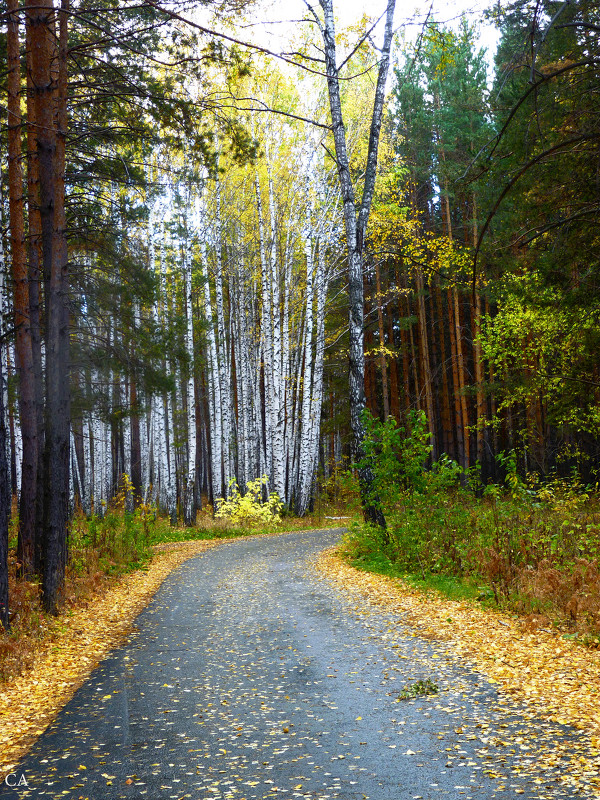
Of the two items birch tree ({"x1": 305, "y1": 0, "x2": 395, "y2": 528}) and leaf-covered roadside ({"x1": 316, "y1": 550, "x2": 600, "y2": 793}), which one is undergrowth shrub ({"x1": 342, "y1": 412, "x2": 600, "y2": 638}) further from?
birch tree ({"x1": 305, "y1": 0, "x2": 395, "y2": 528})

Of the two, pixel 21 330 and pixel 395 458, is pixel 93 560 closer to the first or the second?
pixel 21 330

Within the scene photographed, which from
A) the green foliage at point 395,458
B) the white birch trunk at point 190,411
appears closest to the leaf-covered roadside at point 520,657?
the green foliage at point 395,458

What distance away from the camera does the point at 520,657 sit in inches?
230

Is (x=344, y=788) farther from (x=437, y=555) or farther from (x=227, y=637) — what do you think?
(x=437, y=555)

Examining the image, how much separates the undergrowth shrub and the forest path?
1656 millimetres

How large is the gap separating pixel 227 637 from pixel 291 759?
343cm

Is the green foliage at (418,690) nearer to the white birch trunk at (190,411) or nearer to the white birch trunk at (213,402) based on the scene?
the white birch trunk at (190,411)

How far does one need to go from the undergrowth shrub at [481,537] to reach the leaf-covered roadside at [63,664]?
4.21 m

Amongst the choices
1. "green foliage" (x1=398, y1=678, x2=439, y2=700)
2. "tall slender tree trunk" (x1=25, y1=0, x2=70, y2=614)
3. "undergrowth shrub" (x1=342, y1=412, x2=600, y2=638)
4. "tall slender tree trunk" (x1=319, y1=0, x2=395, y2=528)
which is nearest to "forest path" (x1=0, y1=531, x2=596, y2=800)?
"green foliage" (x1=398, y1=678, x2=439, y2=700)

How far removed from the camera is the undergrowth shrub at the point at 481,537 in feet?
24.2

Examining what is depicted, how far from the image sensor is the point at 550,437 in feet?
72.6

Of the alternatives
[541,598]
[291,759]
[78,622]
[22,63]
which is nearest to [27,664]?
[78,622]

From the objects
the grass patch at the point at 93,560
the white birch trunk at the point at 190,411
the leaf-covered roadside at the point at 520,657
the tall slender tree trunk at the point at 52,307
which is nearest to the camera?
the leaf-covered roadside at the point at 520,657

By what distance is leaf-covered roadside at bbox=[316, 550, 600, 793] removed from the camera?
435 centimetres
